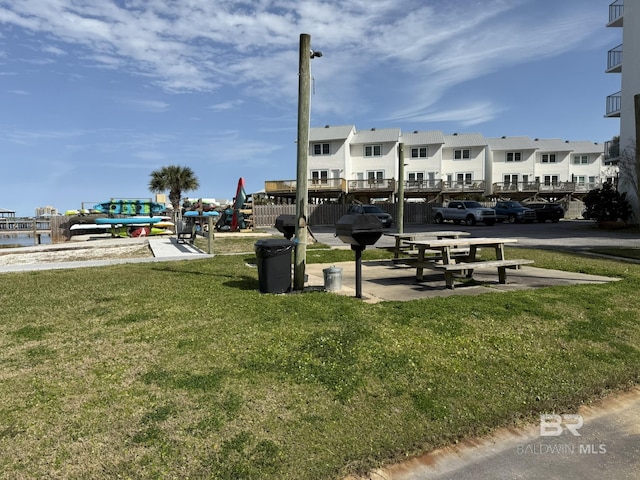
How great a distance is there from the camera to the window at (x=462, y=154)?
159ft

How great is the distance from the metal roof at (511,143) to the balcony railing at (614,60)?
20.2m

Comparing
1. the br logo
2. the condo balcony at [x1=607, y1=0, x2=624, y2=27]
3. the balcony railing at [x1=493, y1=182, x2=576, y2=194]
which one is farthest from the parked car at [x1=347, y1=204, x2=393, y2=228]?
the br logo

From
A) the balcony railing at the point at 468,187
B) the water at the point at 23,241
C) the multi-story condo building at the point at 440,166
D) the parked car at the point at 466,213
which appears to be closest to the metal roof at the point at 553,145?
the multi-story condo building at the point at 440,166

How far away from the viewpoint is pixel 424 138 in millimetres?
48000

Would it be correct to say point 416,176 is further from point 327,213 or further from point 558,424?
point 558,424

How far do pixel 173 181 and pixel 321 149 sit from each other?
638 inches

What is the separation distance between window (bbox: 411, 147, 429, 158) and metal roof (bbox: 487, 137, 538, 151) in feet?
32.2

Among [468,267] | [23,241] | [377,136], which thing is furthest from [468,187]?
[23,241]

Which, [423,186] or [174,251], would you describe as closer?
[174,251]

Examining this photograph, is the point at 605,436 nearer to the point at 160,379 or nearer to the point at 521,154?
the point at 160,379

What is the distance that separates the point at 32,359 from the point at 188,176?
44.2 metres

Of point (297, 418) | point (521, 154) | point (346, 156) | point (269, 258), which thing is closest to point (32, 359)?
point (297, 418)

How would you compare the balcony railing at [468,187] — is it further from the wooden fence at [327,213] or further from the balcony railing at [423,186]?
the wooden fence at [327,213]

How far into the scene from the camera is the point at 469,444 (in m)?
2.98
